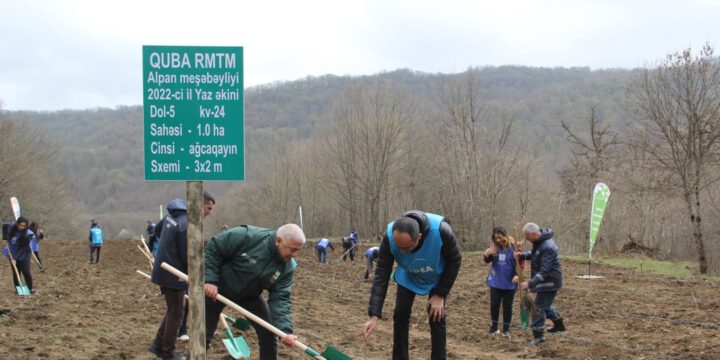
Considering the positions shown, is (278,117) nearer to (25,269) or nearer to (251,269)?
(25,269)

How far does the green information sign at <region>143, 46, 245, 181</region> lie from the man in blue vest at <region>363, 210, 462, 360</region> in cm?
158

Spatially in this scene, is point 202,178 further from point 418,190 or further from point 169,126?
point 418,190

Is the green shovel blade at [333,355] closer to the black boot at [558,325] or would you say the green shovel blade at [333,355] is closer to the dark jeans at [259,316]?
the dark jeans at [259,316]

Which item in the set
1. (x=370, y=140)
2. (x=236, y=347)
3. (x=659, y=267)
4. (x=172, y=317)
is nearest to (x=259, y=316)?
(x=236, y=347)

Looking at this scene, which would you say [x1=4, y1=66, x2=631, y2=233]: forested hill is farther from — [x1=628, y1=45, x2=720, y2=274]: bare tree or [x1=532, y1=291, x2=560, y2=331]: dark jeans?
[x1=532, y1=291, x2=560, y2=331]: dark jeans

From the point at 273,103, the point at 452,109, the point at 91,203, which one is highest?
the point at 273,103

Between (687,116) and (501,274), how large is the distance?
1397cm

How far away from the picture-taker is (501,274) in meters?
9.04

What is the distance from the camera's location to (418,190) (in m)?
48.5

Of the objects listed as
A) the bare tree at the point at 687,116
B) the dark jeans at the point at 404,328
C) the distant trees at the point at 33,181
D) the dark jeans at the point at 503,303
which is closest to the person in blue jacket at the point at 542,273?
the dark jeans at the point at 503,303

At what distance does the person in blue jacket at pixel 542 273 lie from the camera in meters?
8.49

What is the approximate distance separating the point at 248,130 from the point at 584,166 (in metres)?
68.5

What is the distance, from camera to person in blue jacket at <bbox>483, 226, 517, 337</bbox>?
9031 mm

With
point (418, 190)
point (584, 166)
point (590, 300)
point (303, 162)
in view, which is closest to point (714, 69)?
point (590, 300)
